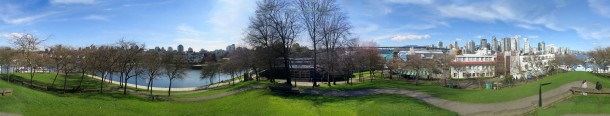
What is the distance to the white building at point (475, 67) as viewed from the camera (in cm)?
4903

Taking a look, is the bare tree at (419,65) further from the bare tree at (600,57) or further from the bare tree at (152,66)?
the bare tree at (152,66)

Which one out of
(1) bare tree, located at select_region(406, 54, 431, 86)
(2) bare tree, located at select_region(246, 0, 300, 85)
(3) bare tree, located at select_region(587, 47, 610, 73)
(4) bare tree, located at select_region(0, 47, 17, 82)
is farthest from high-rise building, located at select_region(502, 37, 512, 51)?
(4) bare tree, located at select_region(0, 47, 17, 82)

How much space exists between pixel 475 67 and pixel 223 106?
42.3 m

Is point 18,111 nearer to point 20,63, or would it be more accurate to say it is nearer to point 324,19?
point 324,19

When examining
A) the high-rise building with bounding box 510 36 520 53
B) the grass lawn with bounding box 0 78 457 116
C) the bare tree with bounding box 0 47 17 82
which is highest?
the high-rise building with bounding box 510 36 520 53

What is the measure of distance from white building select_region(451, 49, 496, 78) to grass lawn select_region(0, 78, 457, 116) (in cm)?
3234

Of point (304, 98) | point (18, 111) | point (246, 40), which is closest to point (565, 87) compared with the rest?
point (304, 98)

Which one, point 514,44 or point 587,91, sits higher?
point 514,44

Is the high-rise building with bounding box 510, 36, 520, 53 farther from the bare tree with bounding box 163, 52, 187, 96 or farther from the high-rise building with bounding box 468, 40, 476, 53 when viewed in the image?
the bare tree with bounding box 163, 52, 187, 96

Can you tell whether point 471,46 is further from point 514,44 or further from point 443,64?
point 443,64

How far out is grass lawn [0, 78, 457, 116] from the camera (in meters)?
16.3

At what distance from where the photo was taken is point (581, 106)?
569 inches

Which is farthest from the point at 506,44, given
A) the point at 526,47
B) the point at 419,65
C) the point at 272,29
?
the point at 272,29

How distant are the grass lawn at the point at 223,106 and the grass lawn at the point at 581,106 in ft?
11.8
